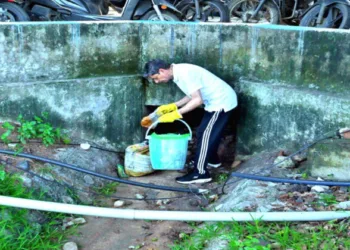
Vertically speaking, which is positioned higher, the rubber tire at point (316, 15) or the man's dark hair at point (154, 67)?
the rubber tire at point (316, 15)

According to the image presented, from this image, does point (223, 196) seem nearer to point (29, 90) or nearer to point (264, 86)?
point (264, 86)

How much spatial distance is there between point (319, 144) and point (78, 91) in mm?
2740

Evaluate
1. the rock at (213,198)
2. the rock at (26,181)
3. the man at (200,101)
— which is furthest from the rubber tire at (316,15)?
the rock at (26,181)

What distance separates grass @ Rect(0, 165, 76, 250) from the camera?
14.2 ft

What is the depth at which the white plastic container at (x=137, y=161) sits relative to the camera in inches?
242

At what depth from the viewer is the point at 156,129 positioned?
676cm

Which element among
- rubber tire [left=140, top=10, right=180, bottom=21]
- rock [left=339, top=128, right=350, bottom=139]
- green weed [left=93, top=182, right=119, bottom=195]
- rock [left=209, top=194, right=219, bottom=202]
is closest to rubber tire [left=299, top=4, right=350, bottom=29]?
rubber tire [left=140, top=10, right=180, bottom=21]

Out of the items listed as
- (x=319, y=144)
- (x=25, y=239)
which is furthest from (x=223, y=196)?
(x=25, y=239)

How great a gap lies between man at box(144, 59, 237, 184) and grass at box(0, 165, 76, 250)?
5.47 ft

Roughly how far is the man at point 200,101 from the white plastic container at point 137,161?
40 cm

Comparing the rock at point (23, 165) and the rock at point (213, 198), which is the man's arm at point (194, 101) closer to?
the rock at point (213, 198)

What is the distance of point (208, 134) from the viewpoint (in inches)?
233

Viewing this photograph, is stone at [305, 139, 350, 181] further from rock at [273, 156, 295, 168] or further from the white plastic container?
the white plastic container

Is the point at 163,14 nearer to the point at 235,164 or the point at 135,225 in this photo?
the point at 235,164
